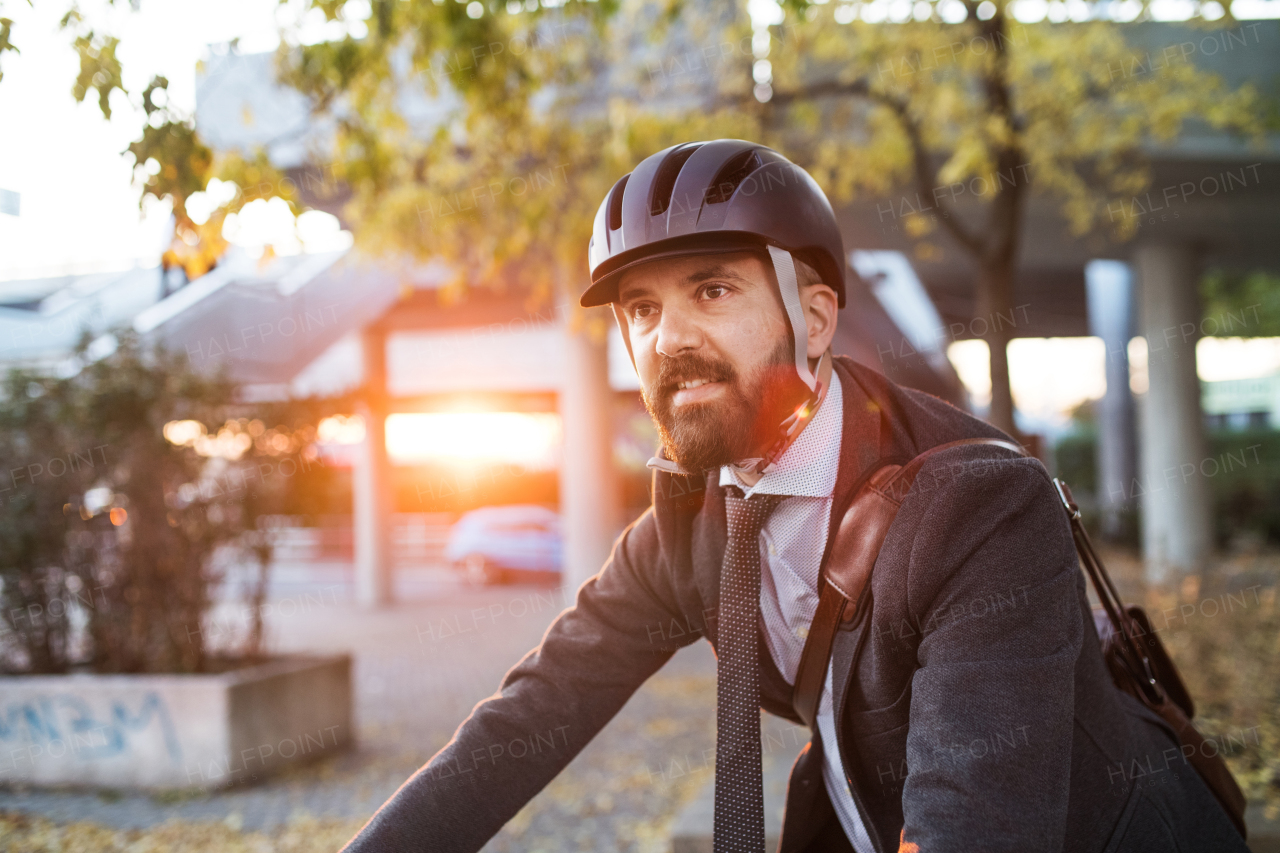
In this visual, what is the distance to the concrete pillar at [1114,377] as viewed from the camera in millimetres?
20219

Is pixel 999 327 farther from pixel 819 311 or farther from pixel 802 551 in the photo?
pixel 802 551

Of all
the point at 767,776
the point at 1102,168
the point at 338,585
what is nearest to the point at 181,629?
the point at 767,776

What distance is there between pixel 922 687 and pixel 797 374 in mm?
647

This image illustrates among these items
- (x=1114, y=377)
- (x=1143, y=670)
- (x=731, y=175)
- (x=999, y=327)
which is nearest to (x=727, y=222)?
(x=731, y=175)

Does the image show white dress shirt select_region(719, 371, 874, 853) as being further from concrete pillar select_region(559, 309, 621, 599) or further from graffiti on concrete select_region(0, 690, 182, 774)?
concrete pillar select_region(559, 309, 621, 599)

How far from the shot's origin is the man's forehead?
1.85 meters

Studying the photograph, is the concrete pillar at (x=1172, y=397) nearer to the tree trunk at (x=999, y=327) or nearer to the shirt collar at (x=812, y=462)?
the tree trunk at (x=999, y=327)

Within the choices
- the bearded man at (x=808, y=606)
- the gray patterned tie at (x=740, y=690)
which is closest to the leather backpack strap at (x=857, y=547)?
the bearded man at (x=808, y=606)

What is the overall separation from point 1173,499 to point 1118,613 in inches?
463

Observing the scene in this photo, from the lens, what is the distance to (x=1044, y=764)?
1.40m

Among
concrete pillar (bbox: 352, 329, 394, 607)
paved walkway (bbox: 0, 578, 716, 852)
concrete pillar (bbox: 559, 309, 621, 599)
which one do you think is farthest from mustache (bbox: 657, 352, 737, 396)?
concrete pillar (bbox: 352, 329, 394, 607)

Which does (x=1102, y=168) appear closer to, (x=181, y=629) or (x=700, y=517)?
(x=700, y=517)

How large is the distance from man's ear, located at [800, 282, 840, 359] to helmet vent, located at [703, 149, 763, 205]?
260mm

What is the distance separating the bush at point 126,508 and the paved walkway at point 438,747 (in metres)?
1.03
